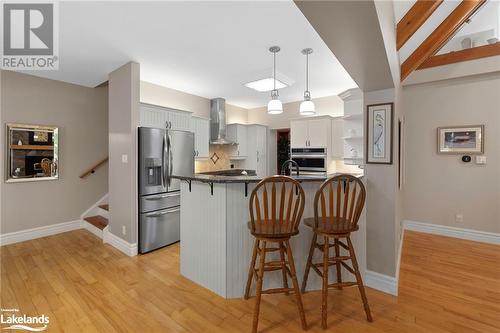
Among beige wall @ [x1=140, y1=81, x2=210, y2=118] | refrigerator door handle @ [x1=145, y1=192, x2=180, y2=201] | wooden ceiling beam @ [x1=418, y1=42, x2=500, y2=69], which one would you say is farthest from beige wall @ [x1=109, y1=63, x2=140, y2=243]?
wooden ceiling beam @ [x1=418, y1=42, x2=500, y2=69]

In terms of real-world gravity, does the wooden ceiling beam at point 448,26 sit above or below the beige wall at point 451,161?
above

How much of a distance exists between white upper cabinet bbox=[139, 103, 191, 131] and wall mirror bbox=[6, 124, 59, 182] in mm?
1826

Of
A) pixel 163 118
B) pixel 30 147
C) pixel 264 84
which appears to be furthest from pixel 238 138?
pixel 30 147

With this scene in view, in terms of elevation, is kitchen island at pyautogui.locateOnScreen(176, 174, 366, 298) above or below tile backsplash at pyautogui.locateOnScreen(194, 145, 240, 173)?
below

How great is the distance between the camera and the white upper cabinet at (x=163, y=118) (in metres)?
3.64

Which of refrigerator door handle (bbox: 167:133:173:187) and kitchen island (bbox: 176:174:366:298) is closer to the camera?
kitchen island (bbox: 176:174:366:298)

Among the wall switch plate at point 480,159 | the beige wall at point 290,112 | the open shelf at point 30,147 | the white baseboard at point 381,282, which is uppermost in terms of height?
the beige wall at point 290,112

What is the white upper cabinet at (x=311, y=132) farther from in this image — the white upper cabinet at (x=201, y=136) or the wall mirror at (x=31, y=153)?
the wall mirror at (x=31, y=153)

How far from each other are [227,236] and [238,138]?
3.78 m

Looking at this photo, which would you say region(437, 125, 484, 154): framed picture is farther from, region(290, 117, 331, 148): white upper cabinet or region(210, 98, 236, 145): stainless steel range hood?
region(210, 98, 236, 145): stainless steel range hood

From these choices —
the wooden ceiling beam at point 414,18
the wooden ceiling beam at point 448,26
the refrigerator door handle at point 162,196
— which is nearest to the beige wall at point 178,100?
the refrigerator door handle at point 162,196

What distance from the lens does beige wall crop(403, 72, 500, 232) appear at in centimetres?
365

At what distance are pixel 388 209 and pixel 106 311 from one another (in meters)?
2.87

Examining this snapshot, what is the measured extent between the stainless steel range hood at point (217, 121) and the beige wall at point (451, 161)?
3708 millimetres
